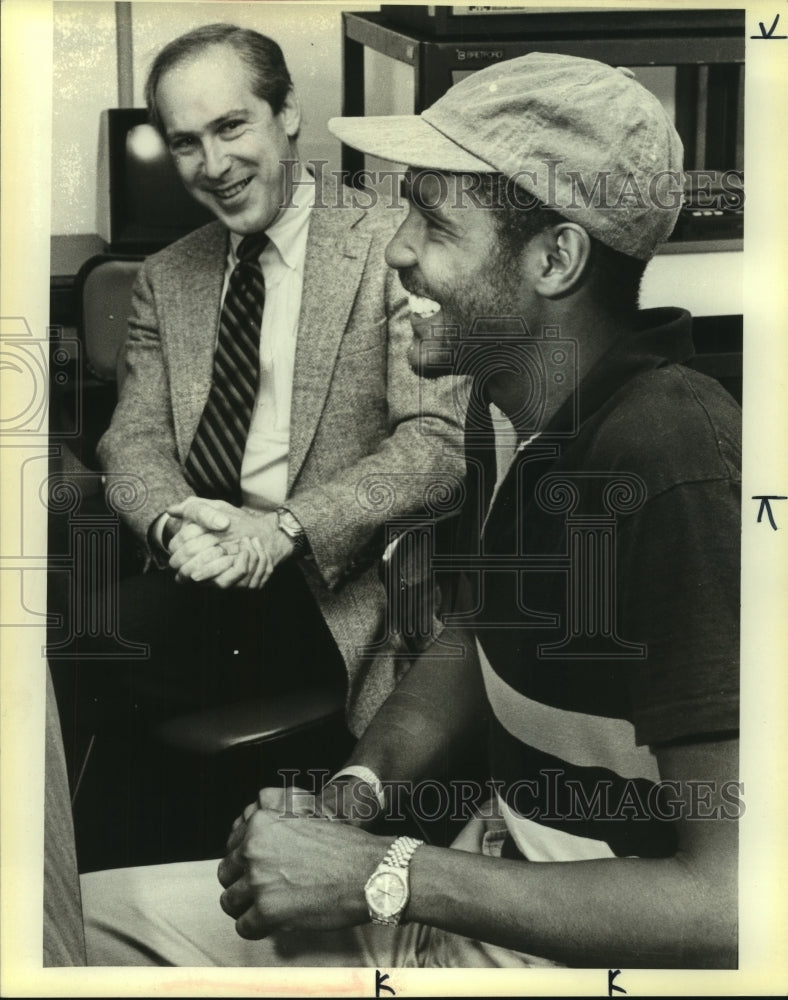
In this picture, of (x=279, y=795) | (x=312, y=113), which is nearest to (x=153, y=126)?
(x=312, y=113)

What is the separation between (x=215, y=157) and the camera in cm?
236

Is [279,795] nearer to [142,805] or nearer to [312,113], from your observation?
[142,805]

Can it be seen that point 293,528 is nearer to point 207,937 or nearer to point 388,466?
point 388,466

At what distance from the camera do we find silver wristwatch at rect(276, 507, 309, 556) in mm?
2381

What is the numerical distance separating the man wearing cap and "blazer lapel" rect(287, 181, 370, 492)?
0.08 m

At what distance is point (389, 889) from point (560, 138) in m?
1.21

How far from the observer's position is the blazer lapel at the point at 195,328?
2.40 m

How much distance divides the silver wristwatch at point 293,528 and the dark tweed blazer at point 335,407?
0.01 metres

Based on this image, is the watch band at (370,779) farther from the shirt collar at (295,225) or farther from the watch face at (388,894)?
the shirt collar at (295,225)

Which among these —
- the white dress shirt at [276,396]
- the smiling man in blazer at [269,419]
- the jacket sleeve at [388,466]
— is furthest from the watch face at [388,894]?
the white dress shirt at [276,396]

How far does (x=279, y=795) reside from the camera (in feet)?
7.87

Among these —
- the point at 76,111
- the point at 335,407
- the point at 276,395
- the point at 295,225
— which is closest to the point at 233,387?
the point at 276,395

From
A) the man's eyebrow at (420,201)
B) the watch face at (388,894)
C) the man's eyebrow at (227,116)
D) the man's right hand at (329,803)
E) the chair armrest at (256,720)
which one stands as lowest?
the watch face at (388,894)

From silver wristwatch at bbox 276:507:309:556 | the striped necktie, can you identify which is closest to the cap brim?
the striped necktie
